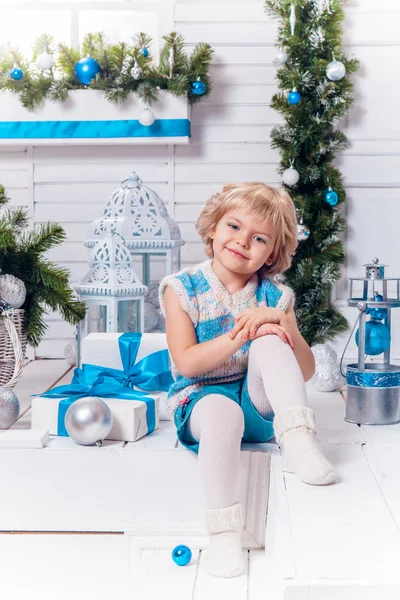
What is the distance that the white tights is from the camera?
1500mm

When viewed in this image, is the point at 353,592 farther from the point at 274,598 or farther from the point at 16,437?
the point at 16,437

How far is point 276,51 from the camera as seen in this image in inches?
133

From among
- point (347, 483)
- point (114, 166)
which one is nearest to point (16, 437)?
point (347, 483)

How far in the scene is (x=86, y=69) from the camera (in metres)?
3.17

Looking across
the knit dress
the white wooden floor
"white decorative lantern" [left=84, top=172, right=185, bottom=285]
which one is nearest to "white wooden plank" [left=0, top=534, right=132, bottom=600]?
the white wooden floor

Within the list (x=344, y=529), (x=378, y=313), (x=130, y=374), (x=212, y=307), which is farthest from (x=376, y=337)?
(x=344, y=529)

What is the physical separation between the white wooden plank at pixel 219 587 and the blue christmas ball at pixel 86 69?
A: 2314mm

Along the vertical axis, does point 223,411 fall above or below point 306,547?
above

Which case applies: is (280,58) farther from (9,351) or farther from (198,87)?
(9,351)

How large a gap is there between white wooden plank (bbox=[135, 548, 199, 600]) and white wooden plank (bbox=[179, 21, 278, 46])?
8.09 ft

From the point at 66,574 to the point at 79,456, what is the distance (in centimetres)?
34

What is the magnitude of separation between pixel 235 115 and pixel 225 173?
25 cm

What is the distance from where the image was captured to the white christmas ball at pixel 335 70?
3.14m

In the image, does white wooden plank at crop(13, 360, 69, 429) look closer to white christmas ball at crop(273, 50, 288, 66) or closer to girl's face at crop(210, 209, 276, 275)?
girl's face at crop(210, 209, 276, 275)
